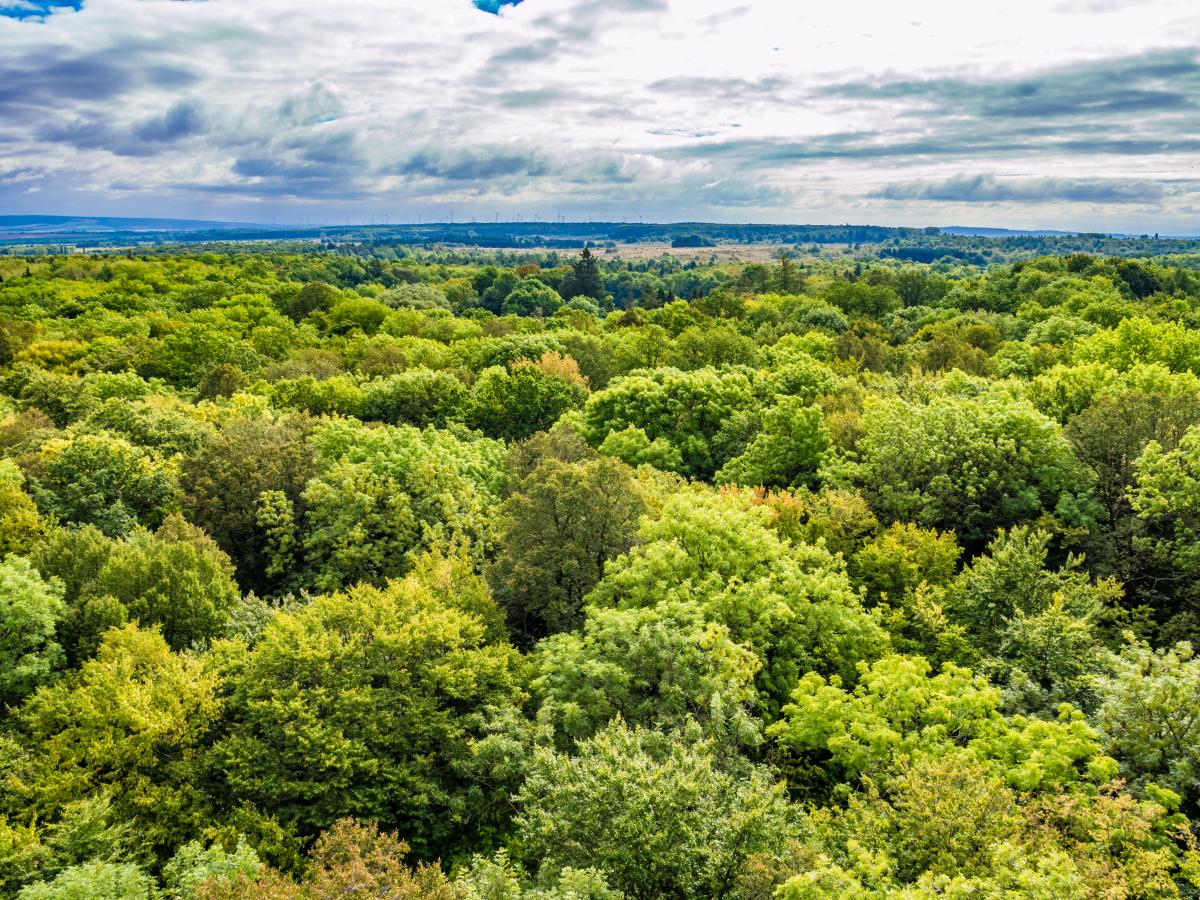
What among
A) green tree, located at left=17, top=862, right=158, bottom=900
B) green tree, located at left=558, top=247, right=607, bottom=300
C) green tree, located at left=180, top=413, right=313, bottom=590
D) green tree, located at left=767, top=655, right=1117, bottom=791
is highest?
green tree, located at left=558, top=247, right=607, bottom=300

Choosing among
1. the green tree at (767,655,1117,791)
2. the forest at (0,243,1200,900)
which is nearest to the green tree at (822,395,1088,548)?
the forest at (0,243,1200,900)

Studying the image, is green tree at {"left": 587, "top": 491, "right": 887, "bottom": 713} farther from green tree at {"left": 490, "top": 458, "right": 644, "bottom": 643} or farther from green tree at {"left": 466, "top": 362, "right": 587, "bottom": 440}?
green tree at {"left": 466, "top": 362, "right": 587, "bottom": 440}

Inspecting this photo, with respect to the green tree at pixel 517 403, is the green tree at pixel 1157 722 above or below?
below

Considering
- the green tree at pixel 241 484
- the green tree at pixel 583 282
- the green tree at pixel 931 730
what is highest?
the green tree at pixel 583 282

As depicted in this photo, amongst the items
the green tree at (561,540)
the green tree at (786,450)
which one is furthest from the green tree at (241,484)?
the green tree at (786,450)

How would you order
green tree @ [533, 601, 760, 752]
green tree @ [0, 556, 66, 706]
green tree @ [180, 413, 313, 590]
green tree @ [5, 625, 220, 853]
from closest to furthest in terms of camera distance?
1. green tree @ [5, 625, 220, 853]
2. green tree @ [533, 601, 760, 752]
3. green tree @ [0, 556, 66, 706]
4. green tree @ [180, 413, 313, 590]

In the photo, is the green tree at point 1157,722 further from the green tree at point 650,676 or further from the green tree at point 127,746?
the green tree at point 127,746

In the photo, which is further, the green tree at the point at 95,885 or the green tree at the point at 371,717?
the green tree at the point at 371,717

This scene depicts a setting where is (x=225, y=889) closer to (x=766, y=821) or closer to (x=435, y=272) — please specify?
(x=766, y=821)

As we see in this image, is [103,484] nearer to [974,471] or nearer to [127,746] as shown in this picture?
[127,746]
